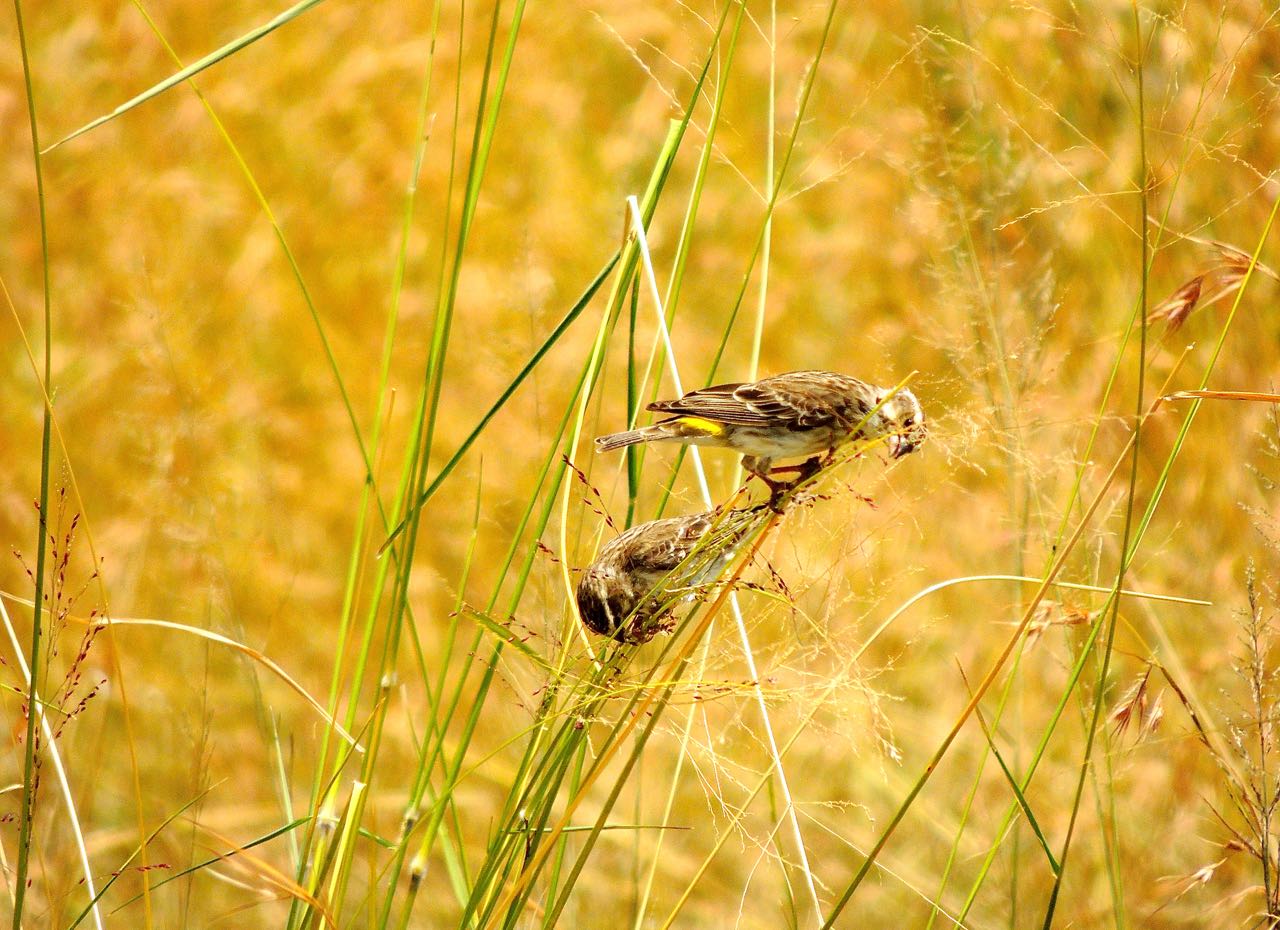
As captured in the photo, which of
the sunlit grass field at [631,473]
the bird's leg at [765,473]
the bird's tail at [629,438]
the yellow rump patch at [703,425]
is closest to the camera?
the sunlit grass field at [631,473]

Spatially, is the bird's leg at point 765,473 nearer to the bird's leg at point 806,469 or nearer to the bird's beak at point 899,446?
the bird's leg at point 806,469

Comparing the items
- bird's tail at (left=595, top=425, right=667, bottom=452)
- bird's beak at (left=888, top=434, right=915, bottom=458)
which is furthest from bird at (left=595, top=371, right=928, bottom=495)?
bird's beak at (left=888, top=434, right=915, bottom=458)

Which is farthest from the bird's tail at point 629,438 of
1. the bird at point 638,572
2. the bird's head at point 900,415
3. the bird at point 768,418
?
the bird's head at point 900,415

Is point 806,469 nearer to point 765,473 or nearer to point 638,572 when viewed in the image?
point 765,473

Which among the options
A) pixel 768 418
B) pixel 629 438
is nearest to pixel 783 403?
pixel 768 418

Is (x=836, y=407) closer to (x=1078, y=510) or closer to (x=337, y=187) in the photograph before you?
(x=1078, y=510)

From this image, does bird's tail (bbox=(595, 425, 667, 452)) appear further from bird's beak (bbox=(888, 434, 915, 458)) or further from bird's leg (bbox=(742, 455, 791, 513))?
bird's beak (bbox=(888, 434, 915, 458))
